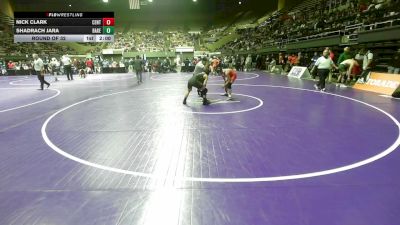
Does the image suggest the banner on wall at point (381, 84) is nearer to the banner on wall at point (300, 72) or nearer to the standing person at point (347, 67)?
the standing person at point (347, 67)

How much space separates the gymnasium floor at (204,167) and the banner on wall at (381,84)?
2845 millimetres

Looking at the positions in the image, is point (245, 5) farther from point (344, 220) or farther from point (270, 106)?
point (344, 220)

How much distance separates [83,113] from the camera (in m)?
9.15

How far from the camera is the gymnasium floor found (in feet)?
11.2

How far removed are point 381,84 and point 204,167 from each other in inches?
408

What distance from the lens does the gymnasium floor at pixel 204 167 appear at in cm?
341

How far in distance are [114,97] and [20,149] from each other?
6.71m

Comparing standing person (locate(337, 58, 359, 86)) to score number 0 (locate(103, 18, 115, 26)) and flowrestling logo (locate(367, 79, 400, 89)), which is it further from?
score number 0 (locate(103, 18, 115, 26))

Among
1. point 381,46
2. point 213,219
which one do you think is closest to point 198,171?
point 213,219
